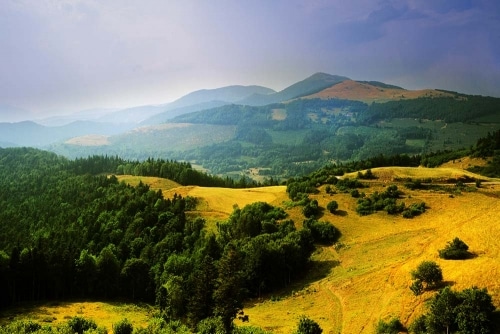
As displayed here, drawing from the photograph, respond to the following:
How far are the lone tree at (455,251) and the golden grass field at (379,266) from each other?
1197mm

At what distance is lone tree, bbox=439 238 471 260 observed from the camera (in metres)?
55.9

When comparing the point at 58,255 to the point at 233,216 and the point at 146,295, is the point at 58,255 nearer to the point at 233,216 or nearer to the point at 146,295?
the point at 146,295

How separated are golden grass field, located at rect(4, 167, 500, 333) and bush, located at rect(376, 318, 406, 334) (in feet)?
3.47

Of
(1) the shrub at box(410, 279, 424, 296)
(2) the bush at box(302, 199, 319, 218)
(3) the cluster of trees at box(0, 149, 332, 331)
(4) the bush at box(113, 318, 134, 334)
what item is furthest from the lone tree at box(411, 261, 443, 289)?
(2) the bush at box(302, 199, 319, 218)

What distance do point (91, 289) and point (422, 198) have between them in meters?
91.1

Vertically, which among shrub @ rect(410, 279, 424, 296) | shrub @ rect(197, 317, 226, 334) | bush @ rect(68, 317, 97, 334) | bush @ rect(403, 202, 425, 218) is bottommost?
bush @ rect(68, 317, 97, 334)

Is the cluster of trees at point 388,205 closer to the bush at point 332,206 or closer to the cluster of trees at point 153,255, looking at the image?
the bush at point 332,206

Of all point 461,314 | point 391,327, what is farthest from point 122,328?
point 461,314

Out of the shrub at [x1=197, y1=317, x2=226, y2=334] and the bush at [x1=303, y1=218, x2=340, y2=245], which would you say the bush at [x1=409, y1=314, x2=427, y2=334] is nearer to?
the shrub at [x1=197, y1=317, x2=226, y2=334]

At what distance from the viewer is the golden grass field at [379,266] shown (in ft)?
163

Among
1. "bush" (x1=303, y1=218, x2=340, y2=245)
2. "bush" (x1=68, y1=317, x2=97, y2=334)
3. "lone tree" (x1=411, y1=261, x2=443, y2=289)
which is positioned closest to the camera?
"lone tree" (x1=411, y1=261, x2=443, y2=289)

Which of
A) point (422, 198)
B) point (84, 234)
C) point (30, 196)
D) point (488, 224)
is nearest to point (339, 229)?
point (422, 198)

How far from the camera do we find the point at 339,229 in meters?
96.4

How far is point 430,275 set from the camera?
49219 mm
